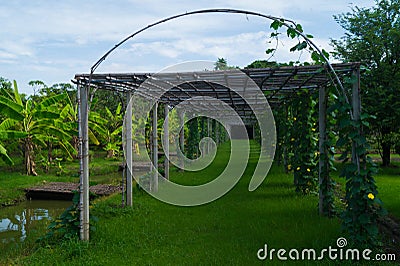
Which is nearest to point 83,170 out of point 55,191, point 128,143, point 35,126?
point 128,143

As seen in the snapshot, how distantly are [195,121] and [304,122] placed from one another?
27.8 ft

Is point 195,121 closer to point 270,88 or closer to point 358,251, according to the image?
point 270,88

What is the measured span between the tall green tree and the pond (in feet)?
28.3

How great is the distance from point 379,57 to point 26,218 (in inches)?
482

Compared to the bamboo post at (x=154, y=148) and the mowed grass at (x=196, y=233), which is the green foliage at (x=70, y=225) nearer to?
the mowed grass at (x=196, y=233)

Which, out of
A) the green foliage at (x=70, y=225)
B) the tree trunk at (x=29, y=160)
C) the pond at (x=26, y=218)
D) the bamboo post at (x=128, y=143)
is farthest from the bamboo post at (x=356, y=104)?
the tree trunk at (x=29, y=160)

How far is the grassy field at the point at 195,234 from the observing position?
4828mm

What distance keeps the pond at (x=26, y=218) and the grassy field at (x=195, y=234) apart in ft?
4.65

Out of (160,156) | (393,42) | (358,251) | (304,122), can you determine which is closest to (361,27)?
(393,42)

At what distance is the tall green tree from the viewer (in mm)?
11859

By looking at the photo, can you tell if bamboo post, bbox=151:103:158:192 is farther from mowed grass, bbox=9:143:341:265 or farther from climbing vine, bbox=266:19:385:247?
climbing vine, bbox=266:19:385:247

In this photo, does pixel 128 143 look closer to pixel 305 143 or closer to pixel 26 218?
pixel 26 218

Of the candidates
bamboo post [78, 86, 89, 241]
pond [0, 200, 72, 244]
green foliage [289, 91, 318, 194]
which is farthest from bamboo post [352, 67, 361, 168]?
pond [0, 200, 72, 244]

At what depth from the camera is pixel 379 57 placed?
13.8 meters
